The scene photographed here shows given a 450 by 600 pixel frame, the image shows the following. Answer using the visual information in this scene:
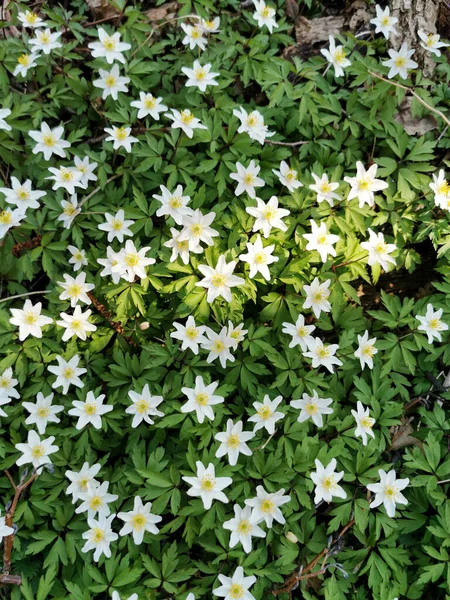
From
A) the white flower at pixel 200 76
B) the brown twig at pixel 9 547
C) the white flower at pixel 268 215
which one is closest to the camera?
the brown twig at pixel 9 547

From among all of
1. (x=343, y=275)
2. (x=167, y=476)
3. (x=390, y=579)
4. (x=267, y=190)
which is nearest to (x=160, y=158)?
(x=267, y=190)

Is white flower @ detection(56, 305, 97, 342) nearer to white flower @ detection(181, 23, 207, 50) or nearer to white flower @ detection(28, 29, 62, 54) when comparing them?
white flower @ detection(28, 29, 62, 54)

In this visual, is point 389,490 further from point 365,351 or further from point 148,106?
point 148,106

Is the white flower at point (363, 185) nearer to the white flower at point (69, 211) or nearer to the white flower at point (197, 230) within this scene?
the white flower at point (197, 230)

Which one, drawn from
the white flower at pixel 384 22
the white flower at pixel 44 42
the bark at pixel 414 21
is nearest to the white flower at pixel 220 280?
the white flower at pixel 44 42

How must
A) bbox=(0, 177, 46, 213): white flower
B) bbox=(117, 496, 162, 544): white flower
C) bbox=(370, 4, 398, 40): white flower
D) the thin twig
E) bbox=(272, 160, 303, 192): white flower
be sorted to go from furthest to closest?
1. bbox=(370, 4, 398, 40): white flower
2. the thin twig
3. bbox=(272, 160, 303, 192): white flower
4. bbox=(0, 177, 46, 213): white flower
5. bbox=(117, 496, 162, 544): white flower

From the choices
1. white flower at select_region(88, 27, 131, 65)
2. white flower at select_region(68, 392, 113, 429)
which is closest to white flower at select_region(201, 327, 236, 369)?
white flower at select_region(68, 392, 113, 429)
